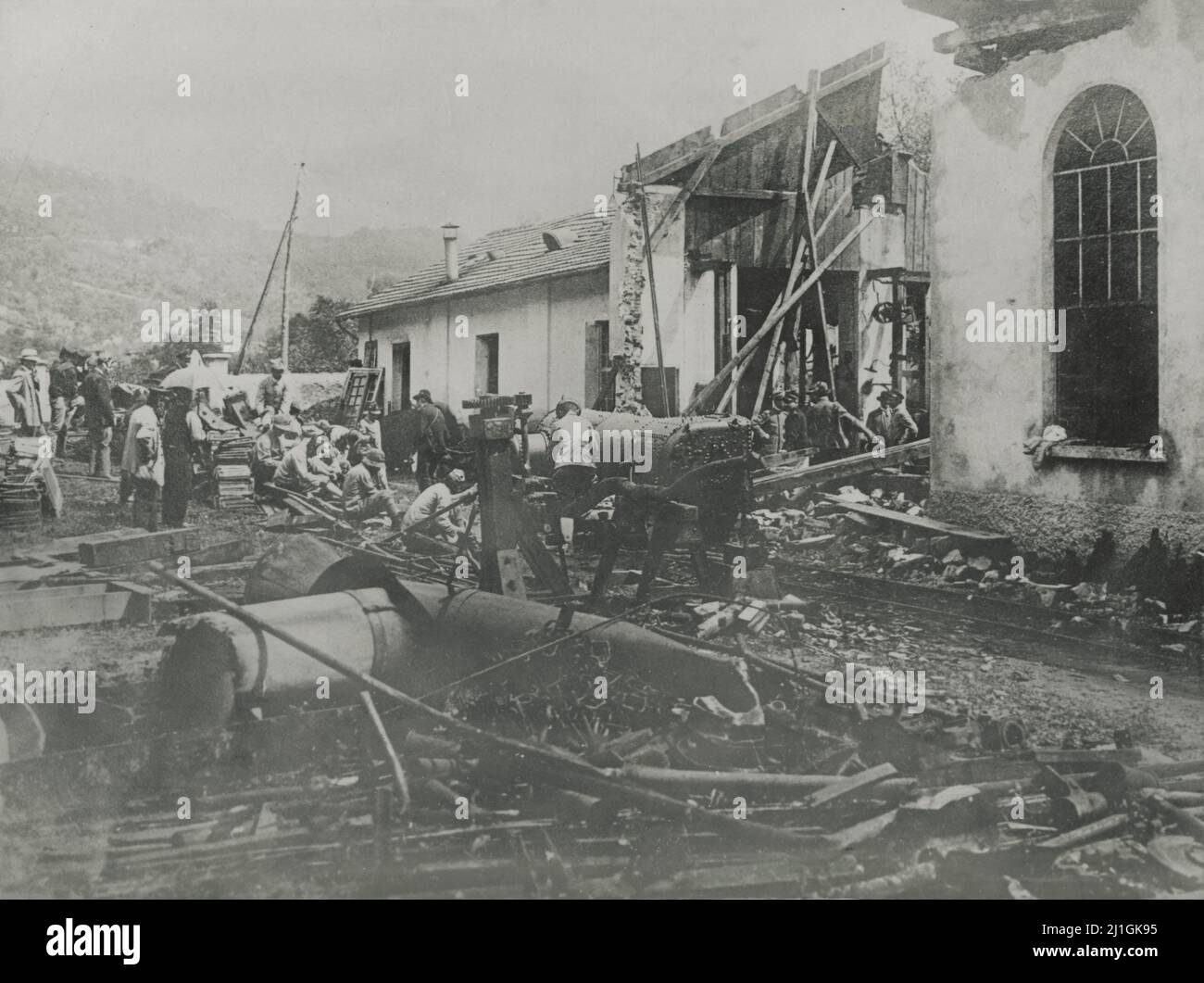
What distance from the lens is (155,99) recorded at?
4.24 meters

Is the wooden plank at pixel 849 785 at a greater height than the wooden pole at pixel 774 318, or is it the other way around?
the wooden pole at pixel 774 318

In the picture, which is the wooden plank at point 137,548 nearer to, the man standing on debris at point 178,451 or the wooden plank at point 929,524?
the man standing on debris at point 178,451

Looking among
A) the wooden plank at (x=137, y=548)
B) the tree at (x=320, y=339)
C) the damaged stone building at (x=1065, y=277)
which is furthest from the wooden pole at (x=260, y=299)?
the damaged stone building at (x=1065, y=277)

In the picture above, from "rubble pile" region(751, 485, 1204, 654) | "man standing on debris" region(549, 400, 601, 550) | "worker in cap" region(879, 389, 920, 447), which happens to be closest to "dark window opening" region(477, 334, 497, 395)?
"man standing on debris" region(549, 400, 601, 550)

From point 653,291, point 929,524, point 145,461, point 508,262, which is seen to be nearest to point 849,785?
point 929,524

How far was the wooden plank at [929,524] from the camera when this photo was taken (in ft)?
16.1

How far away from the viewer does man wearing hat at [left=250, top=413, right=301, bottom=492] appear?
14.4 ft

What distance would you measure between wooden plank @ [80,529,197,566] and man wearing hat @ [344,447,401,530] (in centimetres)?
62

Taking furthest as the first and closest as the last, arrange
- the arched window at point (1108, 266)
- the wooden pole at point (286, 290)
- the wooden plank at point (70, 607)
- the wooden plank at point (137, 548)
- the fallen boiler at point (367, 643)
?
the arched window at point (1108, 266) < the wooden pole at point (286, 290) < the wooden plank at point (137, 548) < the wooden plank at point (70, 607) < the fallen boiler at point (367, 643)

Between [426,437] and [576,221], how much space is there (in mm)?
1142

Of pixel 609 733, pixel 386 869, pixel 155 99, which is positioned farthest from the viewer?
pixel 155 99

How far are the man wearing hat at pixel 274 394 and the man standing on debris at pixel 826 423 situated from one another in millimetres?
2325
